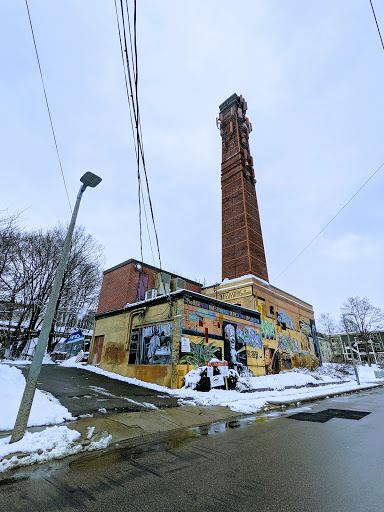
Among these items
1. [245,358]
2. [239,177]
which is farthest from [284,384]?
[239,177]

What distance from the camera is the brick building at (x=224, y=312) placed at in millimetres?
14031

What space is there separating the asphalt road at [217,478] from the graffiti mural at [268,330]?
50.0ft

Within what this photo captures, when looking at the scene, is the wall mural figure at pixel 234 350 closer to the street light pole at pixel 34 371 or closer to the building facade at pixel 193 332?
the building facade at pixel 193 332

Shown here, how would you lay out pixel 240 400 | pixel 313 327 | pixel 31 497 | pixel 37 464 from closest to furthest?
1. pixel 31 497
2. pixel 37 464
3. pixel 240 400
4. pixel 313 327

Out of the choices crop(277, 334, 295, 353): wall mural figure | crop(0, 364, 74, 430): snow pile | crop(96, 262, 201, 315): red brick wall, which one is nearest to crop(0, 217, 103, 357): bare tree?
crop(96, 262, 201, 315): red brick wall

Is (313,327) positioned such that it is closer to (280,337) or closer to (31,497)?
(280,337)

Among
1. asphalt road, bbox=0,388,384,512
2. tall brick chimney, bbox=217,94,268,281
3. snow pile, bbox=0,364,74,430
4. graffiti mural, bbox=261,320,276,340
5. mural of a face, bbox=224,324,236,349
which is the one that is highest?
tall brick chimney, bbox=217,94,268,281

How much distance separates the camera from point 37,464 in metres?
3.96

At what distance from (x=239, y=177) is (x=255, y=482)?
27.9 metres

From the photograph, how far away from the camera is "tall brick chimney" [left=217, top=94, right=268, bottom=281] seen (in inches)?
976

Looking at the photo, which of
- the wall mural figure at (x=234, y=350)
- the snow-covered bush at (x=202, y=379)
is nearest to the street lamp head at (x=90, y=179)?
the snow-covered bush at (x=202, y=379)

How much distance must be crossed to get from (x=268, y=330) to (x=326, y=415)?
44.1 feet

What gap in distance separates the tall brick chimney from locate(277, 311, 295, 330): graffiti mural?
3593 mm

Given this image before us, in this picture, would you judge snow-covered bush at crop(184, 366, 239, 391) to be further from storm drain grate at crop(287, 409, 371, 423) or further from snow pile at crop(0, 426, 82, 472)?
snow pile at crop(0, 426, 82, 472)
